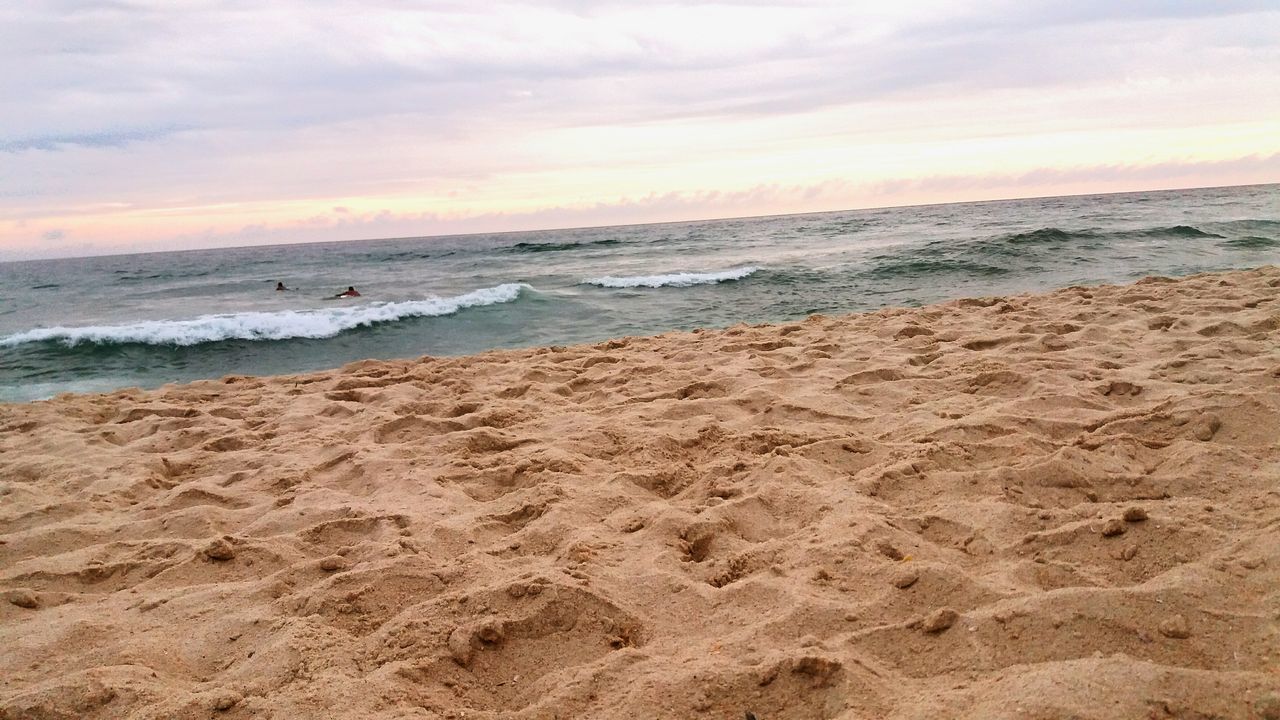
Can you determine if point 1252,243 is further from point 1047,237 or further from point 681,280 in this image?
point 681,280

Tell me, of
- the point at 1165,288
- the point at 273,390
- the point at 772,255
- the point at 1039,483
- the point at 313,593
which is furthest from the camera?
the point at 772,255

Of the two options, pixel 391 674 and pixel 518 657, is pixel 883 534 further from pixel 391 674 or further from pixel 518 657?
pixel 391 674

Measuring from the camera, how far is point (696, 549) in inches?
98.3

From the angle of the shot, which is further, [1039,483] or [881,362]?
[881,362]

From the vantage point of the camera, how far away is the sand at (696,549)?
174 centimetres

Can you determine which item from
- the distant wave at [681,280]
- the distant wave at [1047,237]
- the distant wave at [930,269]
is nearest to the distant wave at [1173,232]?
the distant wave at [1047,237]

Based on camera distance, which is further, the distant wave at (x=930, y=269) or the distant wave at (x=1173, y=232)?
the distant wave at (x=1173, y=232)

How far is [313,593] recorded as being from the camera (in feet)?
7.59

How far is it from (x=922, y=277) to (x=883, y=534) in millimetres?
10615

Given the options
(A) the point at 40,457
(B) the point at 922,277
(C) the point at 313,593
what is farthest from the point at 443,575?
(B) the point at 922,277

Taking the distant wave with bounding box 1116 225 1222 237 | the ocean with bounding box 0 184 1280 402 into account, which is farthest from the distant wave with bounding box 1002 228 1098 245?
the distant wave with bounding box 1116 225 1222 237

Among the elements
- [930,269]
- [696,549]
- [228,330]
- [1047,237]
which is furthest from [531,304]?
[1047,237]

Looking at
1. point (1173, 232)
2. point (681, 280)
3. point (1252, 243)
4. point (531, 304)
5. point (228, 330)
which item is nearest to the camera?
point (228, 330)

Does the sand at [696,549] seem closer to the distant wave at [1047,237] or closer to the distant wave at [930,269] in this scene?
the distant wave at [930,269]
